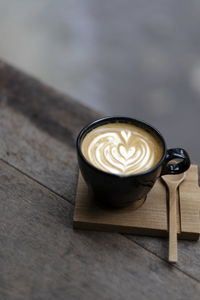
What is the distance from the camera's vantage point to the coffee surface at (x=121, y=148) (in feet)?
2.39

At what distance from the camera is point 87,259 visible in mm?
699

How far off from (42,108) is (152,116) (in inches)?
27.3

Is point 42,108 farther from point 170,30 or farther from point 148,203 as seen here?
point 170,30

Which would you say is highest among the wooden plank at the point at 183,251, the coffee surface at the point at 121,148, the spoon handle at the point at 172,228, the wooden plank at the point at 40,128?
the coffee surface at the point at 121,148

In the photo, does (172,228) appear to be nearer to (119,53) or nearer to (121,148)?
(121,148)

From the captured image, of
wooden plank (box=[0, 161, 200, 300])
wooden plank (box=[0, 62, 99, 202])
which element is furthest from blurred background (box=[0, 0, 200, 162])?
wooden plank (box=[0, 161, 200, 300])

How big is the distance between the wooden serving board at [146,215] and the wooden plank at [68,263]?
2cm

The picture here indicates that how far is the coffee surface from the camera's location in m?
0.73

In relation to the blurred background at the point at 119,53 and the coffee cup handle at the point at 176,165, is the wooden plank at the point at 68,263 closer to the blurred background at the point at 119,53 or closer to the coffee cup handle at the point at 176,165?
the coffee cup handle at the point at 176,165

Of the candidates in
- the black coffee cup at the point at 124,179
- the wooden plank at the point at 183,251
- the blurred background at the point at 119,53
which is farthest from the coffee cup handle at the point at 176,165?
the blurred background at the point at 119,53

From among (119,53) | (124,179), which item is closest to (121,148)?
(124,179)

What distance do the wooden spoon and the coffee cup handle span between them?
5 cm

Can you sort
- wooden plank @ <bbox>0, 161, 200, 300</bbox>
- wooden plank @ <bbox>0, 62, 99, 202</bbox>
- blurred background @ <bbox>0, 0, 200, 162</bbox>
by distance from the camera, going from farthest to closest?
1. blurred background @ <bbox>0, 0, 200, 162</bbox>
2. wooden plank @ <bbox>0, 62, 99, 202</bbox>
3. wooden plank @ <bbox>0, 161, 200, 300</bbox>

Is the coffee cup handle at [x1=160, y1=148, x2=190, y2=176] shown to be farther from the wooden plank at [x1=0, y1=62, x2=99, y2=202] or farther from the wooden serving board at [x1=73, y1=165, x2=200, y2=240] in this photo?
the wooden plank at [x1=0, y1=62, x2=99, y2=202]
